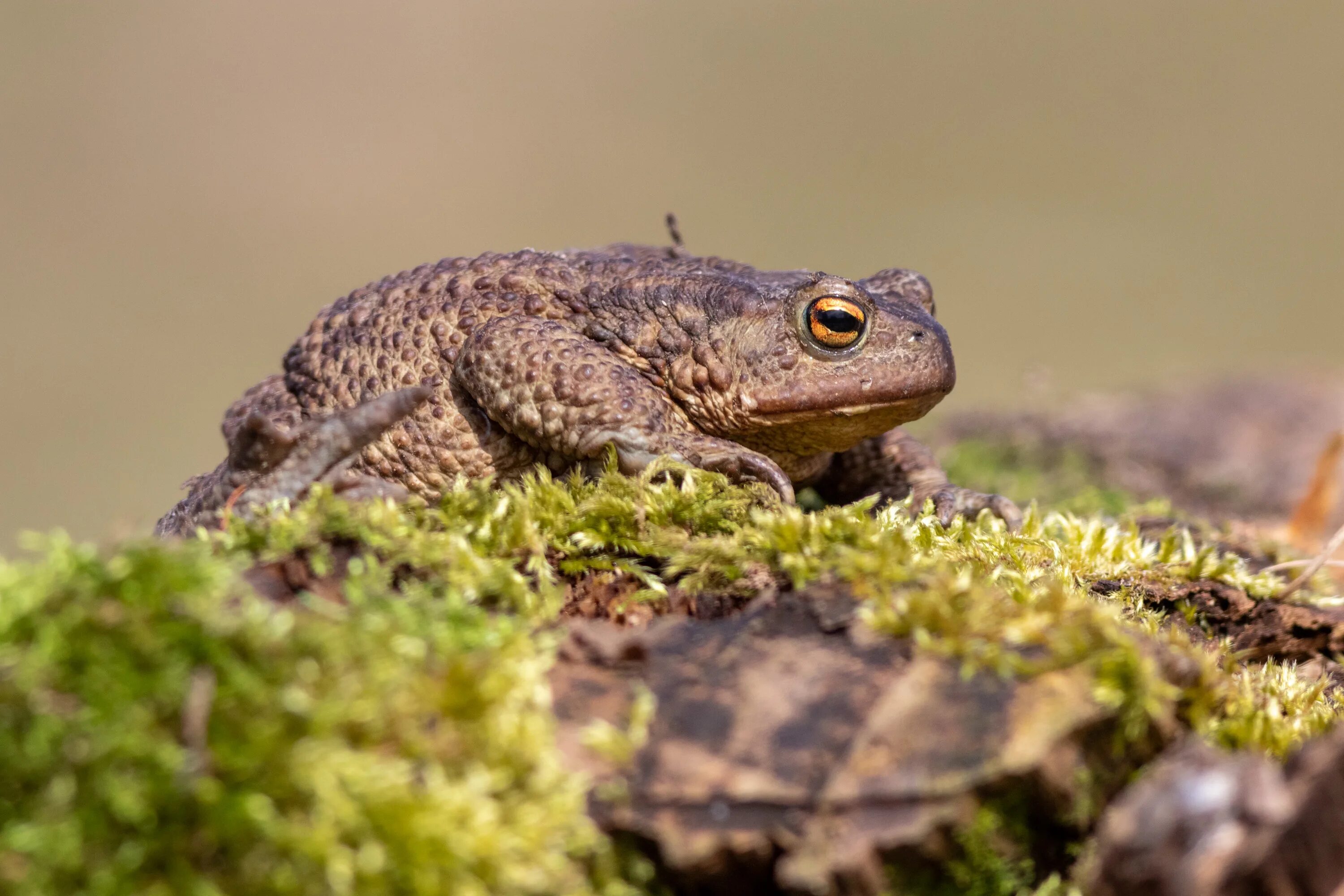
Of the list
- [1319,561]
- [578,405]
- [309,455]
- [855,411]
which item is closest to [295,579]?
[309,455]

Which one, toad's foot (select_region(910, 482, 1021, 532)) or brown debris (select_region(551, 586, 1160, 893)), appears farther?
toad's foot (select_region(910, 482, 1021, 532))

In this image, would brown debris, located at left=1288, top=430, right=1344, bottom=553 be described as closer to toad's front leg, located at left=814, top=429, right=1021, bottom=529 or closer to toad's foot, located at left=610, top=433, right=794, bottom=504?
toad's front leg, located at left=814, top=429, right=1021, bottom=529

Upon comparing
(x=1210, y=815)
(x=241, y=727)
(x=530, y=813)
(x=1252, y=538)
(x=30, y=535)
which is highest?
(x=30, y=535)

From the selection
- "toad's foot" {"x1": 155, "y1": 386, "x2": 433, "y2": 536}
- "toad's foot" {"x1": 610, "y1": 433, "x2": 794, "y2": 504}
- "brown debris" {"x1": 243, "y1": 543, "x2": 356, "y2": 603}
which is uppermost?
"toad's foot" {"x1": 155, "y1": 386, "x2": 433, "y2": 536}

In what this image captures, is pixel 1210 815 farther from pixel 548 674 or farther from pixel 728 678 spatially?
pixel 548 674

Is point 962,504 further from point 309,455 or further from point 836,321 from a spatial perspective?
point 309,455

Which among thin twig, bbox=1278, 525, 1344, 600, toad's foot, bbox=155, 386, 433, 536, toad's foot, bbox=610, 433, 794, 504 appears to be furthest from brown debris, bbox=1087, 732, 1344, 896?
toad's foot, bbox=155, 386, 433, 536

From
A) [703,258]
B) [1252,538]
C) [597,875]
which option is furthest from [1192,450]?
[597,875]
